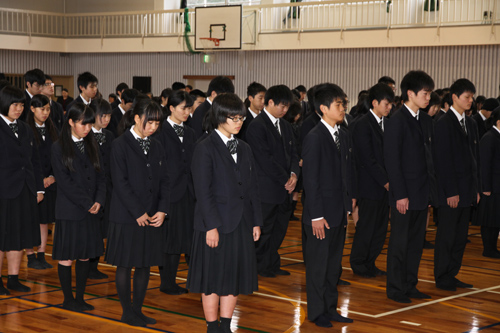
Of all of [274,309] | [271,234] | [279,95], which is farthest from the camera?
[271,234]

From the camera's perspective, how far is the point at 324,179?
4719mm

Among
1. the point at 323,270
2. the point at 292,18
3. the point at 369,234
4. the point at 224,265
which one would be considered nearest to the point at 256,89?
the point at 369,234

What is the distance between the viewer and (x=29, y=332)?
452 centimetres

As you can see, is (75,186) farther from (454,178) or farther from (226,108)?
(454,178)

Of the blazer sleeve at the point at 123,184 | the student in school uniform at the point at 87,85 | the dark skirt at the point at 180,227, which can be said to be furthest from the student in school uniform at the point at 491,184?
the student in school uniform at the point at 87,85

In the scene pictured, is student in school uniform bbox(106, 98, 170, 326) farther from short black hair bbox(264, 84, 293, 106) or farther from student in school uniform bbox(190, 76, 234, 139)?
student in school uniform bbox(190, 76, 234, 139)

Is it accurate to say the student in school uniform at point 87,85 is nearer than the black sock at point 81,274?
No

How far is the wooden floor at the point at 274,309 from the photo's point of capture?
4.72 meters

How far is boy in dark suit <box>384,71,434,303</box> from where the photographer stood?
210 inches

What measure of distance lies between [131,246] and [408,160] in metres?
2.21

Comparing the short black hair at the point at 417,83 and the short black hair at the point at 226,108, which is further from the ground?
the short black hair at the point at 417,83

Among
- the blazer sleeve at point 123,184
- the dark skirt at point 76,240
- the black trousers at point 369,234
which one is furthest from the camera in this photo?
the black trousers at point 369,234

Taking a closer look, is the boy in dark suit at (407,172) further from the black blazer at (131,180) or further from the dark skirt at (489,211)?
the dark skirt at (489,211)

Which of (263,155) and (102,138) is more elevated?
(102,138)
